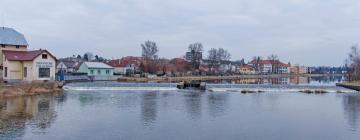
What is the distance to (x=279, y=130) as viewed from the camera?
17.7 metres

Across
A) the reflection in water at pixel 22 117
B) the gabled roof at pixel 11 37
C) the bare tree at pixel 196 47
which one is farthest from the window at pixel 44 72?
the bare tree at pixel 196 47

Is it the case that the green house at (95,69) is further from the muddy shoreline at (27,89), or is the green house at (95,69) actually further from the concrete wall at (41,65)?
the muddy shoreline at (27,89)

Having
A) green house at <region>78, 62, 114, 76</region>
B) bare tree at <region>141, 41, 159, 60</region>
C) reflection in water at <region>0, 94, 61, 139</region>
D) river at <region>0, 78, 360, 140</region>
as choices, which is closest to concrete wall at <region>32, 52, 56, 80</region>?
reflection in water at <region>0, 94, 61, 139</region>

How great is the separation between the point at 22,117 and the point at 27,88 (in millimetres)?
16042

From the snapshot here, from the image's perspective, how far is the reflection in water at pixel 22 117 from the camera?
53.4ft

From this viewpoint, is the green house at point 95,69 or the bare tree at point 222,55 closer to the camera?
the green house at point 95,69

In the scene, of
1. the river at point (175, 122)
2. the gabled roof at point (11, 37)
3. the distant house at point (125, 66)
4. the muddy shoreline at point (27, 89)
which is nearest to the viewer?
the river at point (175, 122)

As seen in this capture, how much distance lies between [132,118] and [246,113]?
7.00m

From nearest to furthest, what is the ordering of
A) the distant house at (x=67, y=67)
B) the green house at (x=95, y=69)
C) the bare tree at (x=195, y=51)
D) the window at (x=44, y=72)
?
the window at (x=44, y=72)
the green house at (x=95, y=69)
the distant house at (x=67, y=67)
the bare tree at (x=195, y=51)

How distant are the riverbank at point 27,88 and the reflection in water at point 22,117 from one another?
456 cm

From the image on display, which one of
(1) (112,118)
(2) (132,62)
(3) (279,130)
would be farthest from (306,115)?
(2) (132,62)

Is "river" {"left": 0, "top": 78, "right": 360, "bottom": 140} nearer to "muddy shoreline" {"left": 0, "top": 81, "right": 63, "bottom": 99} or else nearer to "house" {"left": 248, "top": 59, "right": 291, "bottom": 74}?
"muddy shoreline" {"left": 0, "top": 81, "right": 63, "bottom": 99}

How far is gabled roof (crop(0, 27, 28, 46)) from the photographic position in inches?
1700

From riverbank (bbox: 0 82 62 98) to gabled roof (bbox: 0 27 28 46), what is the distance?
713 centimetres
